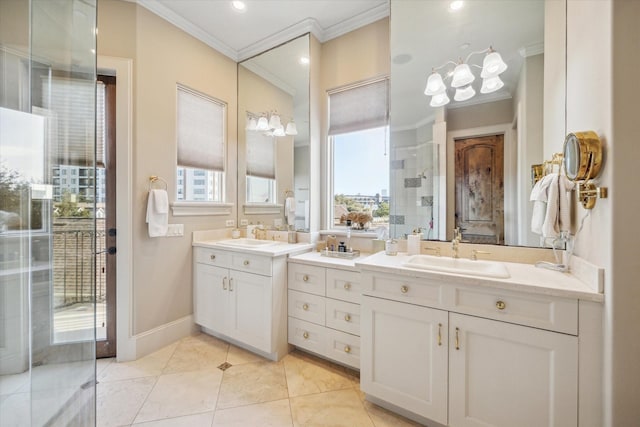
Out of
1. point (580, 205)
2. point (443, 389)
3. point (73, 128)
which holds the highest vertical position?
point (73, 128)

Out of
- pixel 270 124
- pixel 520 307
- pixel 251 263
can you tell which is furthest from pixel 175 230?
pixel 520 307

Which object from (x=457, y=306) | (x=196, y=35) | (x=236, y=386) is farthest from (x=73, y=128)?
(x=457, y=306)

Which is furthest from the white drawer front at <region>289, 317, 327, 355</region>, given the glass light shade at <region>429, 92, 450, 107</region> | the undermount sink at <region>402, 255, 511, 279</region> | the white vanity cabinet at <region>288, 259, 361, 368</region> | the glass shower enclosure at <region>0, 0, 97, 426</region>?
the glass light shade at <region>429, 92, 450, 107</region>

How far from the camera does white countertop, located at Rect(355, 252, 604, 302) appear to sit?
3.85 ft

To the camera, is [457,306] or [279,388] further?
[279,388]

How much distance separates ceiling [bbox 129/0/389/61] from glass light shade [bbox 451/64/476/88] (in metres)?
0.96

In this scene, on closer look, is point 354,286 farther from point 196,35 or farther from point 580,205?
point 196,35

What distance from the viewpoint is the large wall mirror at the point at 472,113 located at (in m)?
1.70

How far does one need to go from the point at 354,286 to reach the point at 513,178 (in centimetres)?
130

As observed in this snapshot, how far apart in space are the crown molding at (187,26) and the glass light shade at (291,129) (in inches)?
44.2

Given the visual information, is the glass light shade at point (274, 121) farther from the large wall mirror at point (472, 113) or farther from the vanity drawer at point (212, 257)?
the vanity drawer at point (212, 257)

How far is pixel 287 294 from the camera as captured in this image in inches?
89.8

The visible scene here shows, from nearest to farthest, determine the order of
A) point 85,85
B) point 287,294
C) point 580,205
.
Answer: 1. point 580,205
2. point 85,85
3. point 287,294

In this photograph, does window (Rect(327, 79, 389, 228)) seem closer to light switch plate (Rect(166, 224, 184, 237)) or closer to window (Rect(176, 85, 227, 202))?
window (Rect(176, 85, 227, 202))
